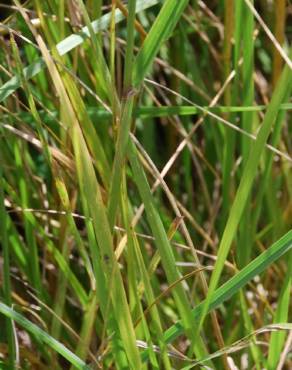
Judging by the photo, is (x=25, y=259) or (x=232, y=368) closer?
(x=232, y=368)

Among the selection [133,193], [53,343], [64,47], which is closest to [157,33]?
[64,47]

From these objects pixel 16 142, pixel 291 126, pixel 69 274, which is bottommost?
pixel 291 126

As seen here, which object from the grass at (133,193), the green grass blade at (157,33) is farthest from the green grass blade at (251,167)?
the green grass blade at (157,33)

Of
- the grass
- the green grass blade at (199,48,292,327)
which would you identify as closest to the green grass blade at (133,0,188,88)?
the grass

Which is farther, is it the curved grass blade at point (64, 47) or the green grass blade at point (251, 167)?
the curved grass blade at point (64, 47)

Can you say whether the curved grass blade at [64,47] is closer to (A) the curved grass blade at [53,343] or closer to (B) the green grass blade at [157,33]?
(B) the green grass blade at [157,33]

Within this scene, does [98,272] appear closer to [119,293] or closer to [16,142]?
[119,293]

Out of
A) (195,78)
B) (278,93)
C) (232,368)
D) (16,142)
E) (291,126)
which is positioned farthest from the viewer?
(291,126)

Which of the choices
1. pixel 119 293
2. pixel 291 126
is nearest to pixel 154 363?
pixel 119 293

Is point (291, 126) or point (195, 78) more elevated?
point (195, 78)
